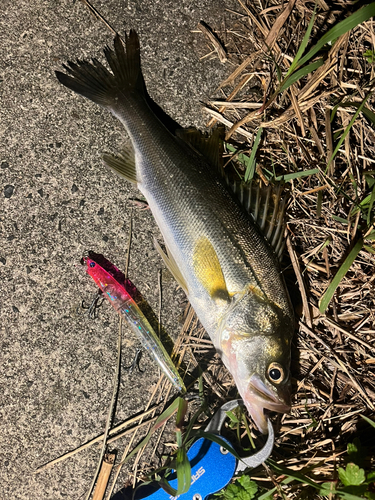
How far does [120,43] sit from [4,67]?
854mm

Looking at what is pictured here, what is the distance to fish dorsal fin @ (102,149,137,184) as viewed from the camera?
249 centimetres

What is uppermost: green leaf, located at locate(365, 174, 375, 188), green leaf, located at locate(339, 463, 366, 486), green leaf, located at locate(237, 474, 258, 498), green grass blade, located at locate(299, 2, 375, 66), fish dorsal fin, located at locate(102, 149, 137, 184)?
fish dorsal fin, located at locate(102, 149, 137, 184)

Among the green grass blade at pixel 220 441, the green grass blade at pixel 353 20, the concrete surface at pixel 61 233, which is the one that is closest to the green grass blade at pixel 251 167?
the concrete surface at pixel 61 233

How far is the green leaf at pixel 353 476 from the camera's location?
2129 mm

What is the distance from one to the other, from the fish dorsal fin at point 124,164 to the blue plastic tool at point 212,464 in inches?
65.5

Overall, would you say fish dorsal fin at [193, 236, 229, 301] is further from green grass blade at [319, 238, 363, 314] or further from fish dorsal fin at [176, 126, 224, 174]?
green grass blade at [319, 238, 363, 314]

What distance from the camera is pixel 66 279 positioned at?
2607 mm

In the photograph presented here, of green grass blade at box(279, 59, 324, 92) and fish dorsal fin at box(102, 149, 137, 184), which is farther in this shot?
fish dorsal fin at box(102, 149, 137, 184)

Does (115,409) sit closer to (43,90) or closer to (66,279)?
(66,279)

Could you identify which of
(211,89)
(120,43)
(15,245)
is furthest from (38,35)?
(15,245)

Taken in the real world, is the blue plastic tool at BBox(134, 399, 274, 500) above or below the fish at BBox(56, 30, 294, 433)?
below

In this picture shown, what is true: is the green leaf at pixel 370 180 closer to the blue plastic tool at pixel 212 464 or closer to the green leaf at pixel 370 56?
the green leaf at pixel 370 56

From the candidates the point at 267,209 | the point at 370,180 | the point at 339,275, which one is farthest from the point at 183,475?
the point at 370,180

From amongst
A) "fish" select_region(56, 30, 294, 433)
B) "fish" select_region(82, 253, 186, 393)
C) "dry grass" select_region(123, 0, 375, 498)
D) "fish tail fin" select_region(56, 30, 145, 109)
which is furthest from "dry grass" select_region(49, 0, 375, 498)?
"fish tail fin" select_region(56, 30, 145, 109)
